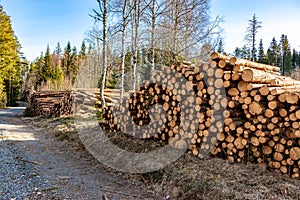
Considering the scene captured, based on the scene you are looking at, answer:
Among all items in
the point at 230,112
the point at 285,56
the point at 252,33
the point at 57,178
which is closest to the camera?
the point at 57,178

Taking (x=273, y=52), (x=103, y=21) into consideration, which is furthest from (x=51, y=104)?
(x=273, y=52)

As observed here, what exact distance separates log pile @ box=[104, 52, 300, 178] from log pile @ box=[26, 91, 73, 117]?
24.2ft

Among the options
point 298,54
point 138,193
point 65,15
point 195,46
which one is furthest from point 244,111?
point 298,54

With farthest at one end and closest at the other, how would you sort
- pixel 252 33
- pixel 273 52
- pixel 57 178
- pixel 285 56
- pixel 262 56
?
pixel 273 52 < pixel 285 56 < pixel 262 56 < pixel 252 33 < pixel 57 178

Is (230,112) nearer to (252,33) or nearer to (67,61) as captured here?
(252,33)

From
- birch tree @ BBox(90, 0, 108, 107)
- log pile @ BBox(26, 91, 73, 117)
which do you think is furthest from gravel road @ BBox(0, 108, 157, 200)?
log pile @ BBox(26, 91, 73, 117)

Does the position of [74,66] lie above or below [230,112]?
above

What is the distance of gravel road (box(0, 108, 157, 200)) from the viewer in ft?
11.7

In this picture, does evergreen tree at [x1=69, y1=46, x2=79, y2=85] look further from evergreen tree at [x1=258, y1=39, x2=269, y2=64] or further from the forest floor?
the forest floor

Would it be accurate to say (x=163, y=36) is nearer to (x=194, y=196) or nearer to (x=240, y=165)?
(x=240, y=165)

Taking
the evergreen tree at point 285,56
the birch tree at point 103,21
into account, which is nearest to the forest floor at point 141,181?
the birch tree at point 103,21

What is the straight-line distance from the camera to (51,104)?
14.8m

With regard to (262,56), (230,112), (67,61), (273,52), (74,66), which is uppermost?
(273,52)

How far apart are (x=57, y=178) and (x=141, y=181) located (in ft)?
5.06
